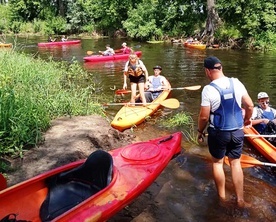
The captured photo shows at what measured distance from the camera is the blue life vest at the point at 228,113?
3537 millimetres

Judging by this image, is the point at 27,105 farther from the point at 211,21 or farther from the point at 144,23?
the point at 144,23

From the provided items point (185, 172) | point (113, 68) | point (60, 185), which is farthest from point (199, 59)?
point (60, 185)

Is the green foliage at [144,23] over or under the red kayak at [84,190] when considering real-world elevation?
over

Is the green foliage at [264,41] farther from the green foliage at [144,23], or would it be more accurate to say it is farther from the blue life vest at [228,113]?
the blue life vest at [228,113]

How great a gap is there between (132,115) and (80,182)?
10.8 ft

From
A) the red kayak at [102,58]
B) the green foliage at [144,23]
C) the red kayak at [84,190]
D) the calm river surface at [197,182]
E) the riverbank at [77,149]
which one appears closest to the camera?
the red kayak at [84,190]

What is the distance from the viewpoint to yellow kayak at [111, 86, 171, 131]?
647cm

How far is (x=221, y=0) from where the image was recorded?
2166 centimetres

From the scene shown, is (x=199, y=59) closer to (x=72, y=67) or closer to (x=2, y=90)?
(x=72, y=67)

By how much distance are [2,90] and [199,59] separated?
480 inches

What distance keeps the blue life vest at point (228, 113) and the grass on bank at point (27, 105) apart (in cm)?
270

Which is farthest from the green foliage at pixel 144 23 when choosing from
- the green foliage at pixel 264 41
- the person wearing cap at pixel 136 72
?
the person wearing cap at pixel 136 72

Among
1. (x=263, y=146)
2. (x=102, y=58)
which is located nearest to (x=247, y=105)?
(x=263, y=146)

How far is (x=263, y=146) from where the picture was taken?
5246 mm
